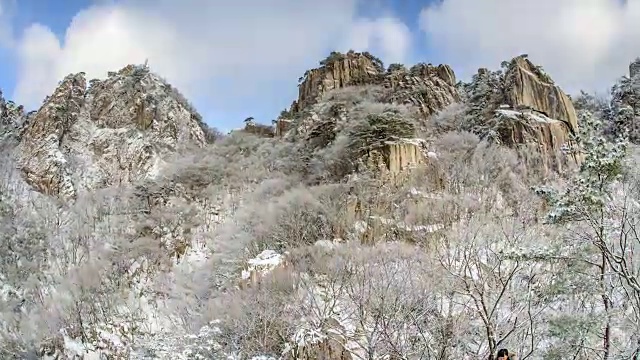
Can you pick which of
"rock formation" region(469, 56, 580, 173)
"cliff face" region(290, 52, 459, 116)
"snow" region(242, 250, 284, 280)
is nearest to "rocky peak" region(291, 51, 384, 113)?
"cliff face" region(290, 52, 459, 116)

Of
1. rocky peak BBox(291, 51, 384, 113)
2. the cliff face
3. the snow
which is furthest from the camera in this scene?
rocky peak BBox(291, 51, 384, 113)

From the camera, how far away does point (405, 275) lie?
713 inches

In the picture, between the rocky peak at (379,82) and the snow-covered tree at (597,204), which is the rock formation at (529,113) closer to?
the rocky peak at (379,82)

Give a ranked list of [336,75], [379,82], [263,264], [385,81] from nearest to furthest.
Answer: [263,264]
[385,81]
[379,82]
[336,75]

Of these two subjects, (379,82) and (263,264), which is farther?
(379,82)

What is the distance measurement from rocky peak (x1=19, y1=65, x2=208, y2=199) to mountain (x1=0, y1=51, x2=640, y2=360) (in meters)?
0.17

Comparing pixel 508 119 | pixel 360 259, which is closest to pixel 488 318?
pixel 360 259

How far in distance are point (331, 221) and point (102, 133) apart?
1089 inches

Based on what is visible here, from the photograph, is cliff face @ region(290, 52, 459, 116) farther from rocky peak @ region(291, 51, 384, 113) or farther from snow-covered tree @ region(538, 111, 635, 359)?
snow-covered tree @ region(538, 111, 635, 359)

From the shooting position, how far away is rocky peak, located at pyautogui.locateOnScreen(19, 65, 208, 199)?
41.6 m

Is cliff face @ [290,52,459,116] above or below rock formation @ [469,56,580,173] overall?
above

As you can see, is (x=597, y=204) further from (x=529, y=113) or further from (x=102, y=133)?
(x=102, y=133)

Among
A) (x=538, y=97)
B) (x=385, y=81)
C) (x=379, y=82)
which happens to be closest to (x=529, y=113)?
(x=538, y=97)

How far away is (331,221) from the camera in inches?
1028
